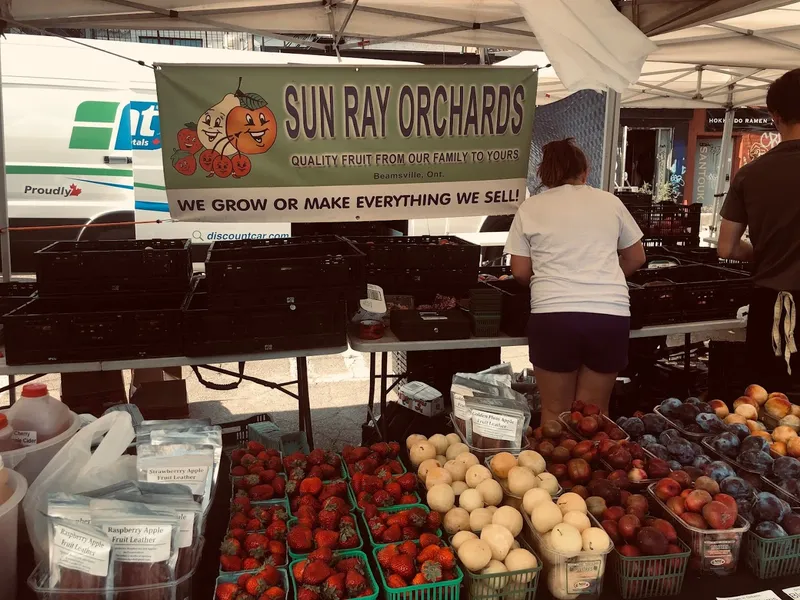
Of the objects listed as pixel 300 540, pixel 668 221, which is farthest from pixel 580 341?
pixel 668 221

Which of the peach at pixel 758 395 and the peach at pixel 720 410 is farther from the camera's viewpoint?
the peach at pixel 758 395

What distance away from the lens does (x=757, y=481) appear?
2041 mm

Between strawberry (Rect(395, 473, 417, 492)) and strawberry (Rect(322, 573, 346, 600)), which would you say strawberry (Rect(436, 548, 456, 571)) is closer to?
strawberry (Rect(322, 573, 346, 600))

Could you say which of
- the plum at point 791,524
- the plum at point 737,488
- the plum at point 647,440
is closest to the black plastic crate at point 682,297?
the plum at point 647,440

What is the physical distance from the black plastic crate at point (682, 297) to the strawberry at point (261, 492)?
257 centimetres

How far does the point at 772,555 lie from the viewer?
5.82 ft

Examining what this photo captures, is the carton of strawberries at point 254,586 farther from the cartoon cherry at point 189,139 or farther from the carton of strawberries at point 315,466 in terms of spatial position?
the cartoon cherry at point 189,139

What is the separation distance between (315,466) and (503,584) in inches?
27.6

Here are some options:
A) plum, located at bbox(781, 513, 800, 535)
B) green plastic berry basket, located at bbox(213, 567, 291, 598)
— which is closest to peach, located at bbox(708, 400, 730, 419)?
plum, located at bbox(781, 513, 800, 535)

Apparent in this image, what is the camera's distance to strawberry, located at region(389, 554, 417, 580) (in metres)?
1.60

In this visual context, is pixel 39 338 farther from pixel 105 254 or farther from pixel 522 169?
pixel 522 169

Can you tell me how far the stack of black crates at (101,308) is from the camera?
320 centimetres

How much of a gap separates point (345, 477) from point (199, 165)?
7.85 ft

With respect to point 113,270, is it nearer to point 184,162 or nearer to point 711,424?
point 184,162
